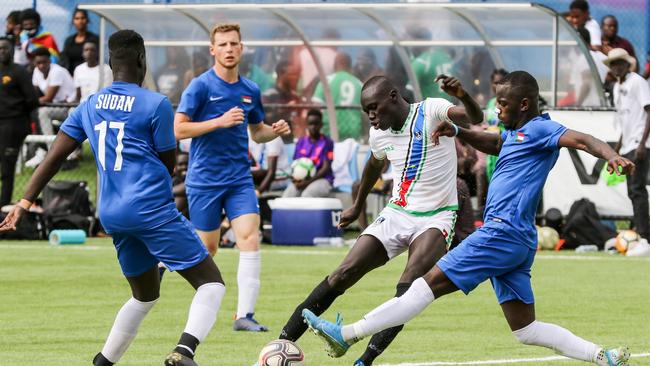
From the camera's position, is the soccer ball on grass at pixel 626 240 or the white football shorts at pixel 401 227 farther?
the soccer ball on grass at pixel 626 240

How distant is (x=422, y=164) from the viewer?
992 centimetres

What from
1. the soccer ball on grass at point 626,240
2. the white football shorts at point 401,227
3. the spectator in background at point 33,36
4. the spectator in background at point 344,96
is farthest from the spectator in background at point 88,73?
the white football shorts at point 401,227

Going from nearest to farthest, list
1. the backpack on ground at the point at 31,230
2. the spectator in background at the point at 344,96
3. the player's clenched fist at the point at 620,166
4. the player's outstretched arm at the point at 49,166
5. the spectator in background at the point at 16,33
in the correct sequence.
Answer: the player's clenched fist at the point at 620,166 → the player's outstretched arm at the point at 49,166 → the backpack on ground at the point at 31,230 → the spectator in background at the point at 344,96 → the spectator in background at the point at 16,33

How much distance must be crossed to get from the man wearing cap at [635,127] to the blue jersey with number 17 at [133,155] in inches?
475

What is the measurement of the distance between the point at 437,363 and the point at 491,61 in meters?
14.0

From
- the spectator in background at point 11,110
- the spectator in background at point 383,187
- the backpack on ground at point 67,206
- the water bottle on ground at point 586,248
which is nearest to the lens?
the water bottle on ground at point 586,248

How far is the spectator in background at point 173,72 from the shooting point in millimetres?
23812

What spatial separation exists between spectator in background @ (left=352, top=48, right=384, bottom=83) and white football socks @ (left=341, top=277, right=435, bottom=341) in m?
14.9

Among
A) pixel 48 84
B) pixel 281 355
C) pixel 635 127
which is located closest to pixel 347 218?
pixel 281 355

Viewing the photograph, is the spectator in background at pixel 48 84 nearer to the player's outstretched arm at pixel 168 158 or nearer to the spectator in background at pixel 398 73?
the spectator in background at pixel 398 73

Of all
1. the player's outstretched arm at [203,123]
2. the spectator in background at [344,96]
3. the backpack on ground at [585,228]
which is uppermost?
the player's outstretched arm at [203,123]

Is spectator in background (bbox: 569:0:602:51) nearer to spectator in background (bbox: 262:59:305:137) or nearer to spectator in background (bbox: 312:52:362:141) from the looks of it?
spectator in background (bbox: 312:52:362:141)

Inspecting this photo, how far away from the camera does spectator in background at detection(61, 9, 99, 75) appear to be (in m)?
26.1

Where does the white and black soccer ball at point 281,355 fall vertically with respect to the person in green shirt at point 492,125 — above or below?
above
